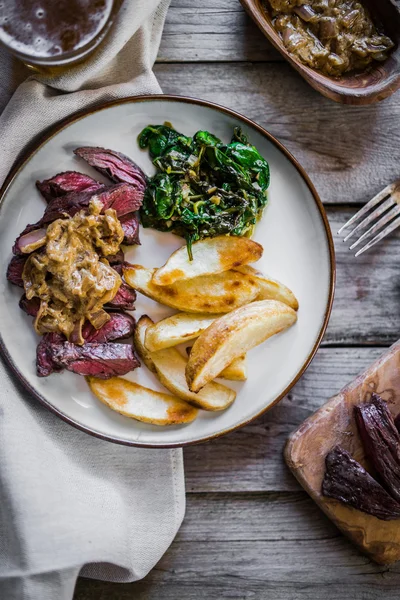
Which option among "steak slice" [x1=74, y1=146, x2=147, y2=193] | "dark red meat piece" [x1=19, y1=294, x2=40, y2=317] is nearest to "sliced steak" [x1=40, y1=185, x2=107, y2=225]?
"steak slice" [x1=74, y1=146, x2=147, y2=193]

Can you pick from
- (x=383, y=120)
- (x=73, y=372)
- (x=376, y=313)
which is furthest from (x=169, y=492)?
(x=383, y=120)

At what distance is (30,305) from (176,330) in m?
0.72

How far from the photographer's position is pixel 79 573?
3.27 metres

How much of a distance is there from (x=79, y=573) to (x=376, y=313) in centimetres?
216

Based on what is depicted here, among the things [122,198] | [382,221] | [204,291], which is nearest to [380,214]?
[382,221]

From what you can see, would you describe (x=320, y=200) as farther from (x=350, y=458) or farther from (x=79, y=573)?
(x=79, y=573)

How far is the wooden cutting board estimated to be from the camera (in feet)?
11.1

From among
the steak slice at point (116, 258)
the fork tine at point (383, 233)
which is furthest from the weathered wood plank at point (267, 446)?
the steak slice at point (116, 258)

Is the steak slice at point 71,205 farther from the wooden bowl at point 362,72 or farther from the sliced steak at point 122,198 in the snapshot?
the wooden bowl at point 362,72

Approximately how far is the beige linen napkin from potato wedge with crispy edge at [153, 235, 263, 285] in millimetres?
861

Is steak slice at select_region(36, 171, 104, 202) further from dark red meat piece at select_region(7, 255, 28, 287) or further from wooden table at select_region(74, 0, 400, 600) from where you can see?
wooden table at select_region(74, 0, 400, 600)

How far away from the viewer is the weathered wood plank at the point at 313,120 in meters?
3.52

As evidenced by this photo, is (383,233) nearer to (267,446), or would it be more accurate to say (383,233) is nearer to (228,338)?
(228,338)

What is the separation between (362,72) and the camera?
3.42 m
